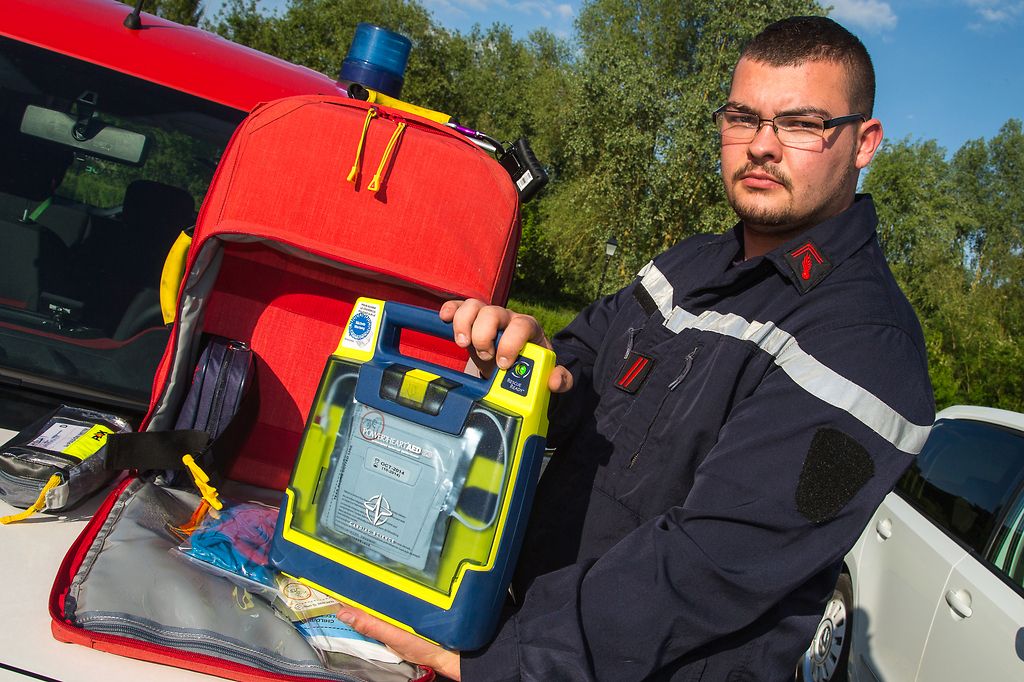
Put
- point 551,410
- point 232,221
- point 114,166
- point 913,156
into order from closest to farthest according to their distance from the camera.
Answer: point 551,410 < point 232,221 < point 114,166 < point 913,156

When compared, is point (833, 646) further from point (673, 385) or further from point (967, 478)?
point (673, 385)

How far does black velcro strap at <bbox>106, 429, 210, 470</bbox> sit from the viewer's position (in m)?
1.83

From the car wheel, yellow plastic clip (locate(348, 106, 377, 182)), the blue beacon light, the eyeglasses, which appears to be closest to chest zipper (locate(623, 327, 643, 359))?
the eyeglasses

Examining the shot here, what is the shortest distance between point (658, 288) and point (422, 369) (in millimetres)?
562

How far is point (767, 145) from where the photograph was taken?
57.4 inches

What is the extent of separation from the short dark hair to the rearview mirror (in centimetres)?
194

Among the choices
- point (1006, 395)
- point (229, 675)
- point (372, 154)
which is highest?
point (1006, 395)

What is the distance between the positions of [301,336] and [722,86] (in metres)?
18.5

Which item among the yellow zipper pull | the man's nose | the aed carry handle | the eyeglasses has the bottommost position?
the aed carry handle

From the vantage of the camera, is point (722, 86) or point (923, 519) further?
point (722, 86)

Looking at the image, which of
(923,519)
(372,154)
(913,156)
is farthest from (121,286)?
(913,156)

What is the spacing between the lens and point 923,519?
12.3 ft

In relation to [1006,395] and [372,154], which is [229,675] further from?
[1006,395]

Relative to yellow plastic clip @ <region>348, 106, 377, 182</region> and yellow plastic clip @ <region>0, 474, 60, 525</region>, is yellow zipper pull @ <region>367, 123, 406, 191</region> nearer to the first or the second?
yellow plastic clip @ <region>348, 106, 377, 182</region>
